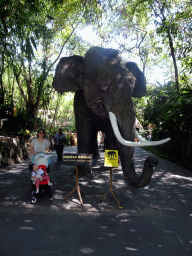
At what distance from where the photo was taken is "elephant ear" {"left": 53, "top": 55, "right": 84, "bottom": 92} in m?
4.90

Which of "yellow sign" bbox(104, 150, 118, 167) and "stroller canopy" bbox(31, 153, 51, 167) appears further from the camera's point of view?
"stroller canopy" bbox(31, 153, 51, 167)

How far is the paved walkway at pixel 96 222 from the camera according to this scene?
260 cm

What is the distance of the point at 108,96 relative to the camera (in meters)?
4.23

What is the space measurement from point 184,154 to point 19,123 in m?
7.85

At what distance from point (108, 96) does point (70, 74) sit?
1189mm

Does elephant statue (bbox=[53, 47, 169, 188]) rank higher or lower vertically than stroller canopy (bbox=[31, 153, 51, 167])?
higher

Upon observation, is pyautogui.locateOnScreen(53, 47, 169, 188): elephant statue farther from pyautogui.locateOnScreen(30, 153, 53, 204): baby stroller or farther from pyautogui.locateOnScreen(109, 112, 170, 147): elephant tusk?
pyautogui.locateOnScreen(30, 153, 53, 204): baby stroller

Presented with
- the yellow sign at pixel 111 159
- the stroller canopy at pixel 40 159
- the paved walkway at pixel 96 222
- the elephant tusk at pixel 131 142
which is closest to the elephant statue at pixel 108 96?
the elephant tusk at pixel 131 142

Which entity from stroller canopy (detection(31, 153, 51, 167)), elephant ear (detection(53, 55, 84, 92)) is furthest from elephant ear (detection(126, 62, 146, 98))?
stroller canopy (detection(31, 153, 51, 167))

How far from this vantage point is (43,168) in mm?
4438

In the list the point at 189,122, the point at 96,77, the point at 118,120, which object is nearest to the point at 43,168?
the point at 118,120

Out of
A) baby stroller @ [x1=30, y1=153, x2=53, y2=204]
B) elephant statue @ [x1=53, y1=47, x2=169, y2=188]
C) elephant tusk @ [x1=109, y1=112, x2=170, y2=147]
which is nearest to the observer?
elephant tusk @ [x1=109, y1=112, x2=170, y2=147]

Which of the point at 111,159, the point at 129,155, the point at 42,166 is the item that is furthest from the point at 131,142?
the point at 42,166

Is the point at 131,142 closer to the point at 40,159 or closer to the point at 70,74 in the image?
the point at 40,159
